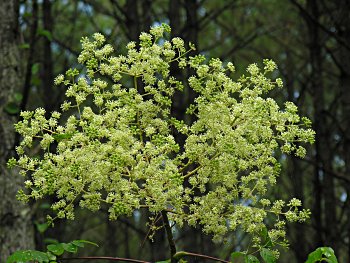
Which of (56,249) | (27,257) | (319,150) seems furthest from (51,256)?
(319,150)

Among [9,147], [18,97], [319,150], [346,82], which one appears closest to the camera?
[9,147]

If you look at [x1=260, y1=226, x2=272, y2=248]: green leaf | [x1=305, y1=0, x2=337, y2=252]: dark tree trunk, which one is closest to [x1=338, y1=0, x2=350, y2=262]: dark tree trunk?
[x1=305, y1=0, x2=337, y2=252]: dark tree trunk

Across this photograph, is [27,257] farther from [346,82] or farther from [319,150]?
[346,82]

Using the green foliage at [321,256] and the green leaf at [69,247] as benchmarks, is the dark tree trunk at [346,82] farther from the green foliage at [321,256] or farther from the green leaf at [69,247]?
the green leaf at [69,247]

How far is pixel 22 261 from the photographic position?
3.00m

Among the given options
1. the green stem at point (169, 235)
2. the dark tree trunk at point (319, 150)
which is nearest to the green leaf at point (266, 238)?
the green stem at point (169, 235)

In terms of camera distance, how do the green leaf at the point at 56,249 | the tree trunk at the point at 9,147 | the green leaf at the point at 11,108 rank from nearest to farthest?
1. the green leaf at the point at 56,249
2. the tree trunk at the point at 9,147
3. the green leaf at the point at 11,108

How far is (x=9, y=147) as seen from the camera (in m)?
6.14

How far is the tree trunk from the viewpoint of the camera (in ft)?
19.6

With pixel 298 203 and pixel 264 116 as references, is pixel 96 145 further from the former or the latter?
pixel 298 203

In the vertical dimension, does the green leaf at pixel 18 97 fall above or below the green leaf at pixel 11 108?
above

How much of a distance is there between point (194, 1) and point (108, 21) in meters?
8.78

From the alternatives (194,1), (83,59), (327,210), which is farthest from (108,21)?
(83,59)

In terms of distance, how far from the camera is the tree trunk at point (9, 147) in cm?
598
